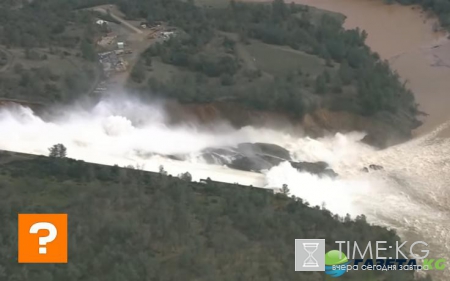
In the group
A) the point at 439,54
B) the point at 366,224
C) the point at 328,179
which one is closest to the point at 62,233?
the point at 366,224

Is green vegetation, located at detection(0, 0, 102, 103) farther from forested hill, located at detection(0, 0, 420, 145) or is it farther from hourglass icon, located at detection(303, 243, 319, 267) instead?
hourglass icon, located at detection(303, 243, 319, 267)

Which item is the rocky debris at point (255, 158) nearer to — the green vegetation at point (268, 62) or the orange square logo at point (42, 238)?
the green vegetation at point (268, 62)

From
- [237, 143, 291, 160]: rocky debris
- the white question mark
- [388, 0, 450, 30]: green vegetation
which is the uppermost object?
[388, 0, 450, 30]: green vegetation

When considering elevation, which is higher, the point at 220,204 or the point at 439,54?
the point at 439,54

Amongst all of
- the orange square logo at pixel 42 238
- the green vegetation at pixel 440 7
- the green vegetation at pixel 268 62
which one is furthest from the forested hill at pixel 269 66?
the orange square logo at pixel 42 238

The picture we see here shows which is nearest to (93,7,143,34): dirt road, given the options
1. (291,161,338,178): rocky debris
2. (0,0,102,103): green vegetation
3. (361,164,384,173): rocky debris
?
(0,0,102,103): green vegetation

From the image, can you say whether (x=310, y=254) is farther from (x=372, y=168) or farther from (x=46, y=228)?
(x=372, y=168)

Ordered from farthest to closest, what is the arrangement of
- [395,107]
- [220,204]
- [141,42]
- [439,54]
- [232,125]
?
[439,54]
[141,42]
[395,107]
[232,125]
[220,204]

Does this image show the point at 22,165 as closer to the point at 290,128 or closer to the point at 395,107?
the point at 290,128
